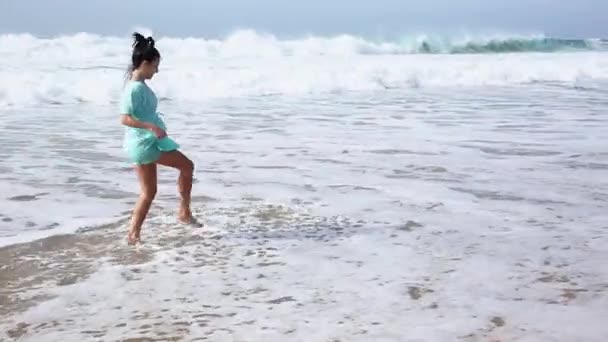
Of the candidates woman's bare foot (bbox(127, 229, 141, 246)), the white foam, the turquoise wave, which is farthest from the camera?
the turquoise wave

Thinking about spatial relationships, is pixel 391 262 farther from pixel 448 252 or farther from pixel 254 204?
pixel 254 204

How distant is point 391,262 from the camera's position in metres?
4.53

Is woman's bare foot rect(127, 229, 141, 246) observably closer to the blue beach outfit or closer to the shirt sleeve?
the blue beach outfit

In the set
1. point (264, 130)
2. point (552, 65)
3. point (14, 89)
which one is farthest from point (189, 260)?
point (552, 65)

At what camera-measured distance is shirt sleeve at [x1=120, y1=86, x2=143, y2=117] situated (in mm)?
4797

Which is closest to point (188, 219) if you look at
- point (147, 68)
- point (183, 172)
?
point (183, 172)

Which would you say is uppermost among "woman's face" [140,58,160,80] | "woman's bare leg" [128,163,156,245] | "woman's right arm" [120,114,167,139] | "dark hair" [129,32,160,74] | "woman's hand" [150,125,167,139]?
"dark hair" [129,32,160,74]

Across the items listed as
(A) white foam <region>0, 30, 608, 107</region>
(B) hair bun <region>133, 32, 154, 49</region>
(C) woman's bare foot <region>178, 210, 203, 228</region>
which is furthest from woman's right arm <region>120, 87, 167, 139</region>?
(A) white foam <region>0, 30, 608, 107</region>

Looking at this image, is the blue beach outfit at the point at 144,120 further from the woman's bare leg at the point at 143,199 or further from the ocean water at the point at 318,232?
the ocean water at the point at 318,232

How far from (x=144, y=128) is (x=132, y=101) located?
174 millimetres

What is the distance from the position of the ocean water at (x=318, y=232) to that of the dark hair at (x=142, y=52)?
1097 mm

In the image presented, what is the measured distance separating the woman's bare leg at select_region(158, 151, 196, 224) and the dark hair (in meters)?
0.58

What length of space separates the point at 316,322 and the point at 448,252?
142 cm

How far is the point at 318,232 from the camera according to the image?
5.27m
